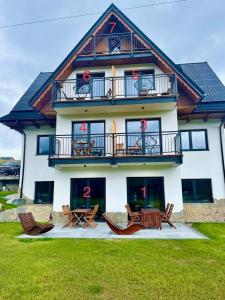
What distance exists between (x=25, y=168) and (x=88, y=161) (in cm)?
512

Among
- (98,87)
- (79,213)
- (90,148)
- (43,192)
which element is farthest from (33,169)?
(98,87)

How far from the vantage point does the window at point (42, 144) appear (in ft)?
45.8

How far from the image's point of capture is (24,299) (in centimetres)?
374

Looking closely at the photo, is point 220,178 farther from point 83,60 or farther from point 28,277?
point 28,277

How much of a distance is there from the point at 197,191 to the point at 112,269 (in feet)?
28.9

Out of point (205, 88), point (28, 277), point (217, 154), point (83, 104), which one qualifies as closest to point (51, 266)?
point (28, 277)

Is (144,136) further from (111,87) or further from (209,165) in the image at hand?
(209,165)

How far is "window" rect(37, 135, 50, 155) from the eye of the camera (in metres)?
14.0

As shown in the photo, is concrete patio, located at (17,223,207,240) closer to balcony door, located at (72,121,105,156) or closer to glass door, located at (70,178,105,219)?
glass door, located at (70,178,105,219)

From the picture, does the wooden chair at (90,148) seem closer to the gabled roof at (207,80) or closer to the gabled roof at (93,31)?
the gabled roof at (93,31)

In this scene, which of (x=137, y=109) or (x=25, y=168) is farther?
(x=25, y=168)


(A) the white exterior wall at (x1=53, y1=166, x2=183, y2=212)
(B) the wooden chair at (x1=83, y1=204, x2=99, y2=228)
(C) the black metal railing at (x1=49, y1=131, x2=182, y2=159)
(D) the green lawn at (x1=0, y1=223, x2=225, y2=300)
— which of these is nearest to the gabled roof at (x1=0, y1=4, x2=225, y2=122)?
(C) the black metal railing at (x1=49, y1=131, x2=182, y2=159)

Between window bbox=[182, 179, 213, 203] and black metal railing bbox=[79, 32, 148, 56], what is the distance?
7.80 metres

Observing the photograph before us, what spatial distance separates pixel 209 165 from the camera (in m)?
12.5
